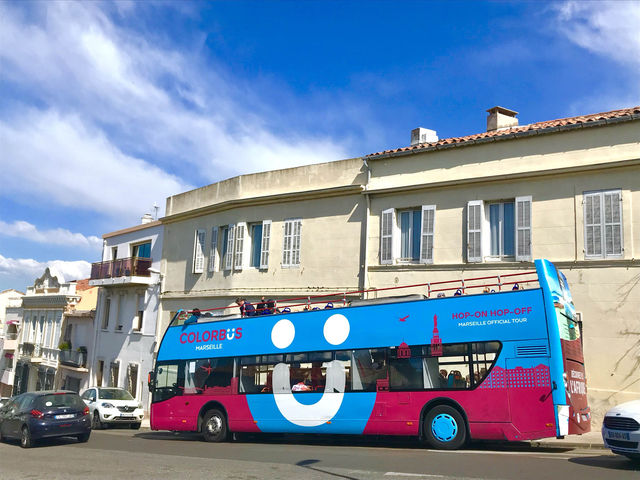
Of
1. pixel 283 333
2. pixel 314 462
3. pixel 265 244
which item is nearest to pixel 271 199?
pixel 265 244

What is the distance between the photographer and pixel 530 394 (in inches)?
420

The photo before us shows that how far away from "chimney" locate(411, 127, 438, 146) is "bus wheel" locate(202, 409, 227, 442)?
1222cm

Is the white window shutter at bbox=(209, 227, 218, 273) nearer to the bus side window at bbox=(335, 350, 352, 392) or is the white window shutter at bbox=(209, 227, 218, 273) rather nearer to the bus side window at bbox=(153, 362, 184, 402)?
the bus side window at bbox=(153, 362, 184, 402)

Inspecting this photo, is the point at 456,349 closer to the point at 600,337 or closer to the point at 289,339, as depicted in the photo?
the point at 289,339

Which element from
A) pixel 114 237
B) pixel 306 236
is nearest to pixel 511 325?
pixel 306 236

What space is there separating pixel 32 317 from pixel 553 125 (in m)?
35.4

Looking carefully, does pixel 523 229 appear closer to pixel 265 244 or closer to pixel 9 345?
pixel 265 244

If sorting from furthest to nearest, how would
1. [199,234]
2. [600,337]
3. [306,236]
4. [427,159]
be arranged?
[199,234] < [306,236] < [427,159] < [600,337]

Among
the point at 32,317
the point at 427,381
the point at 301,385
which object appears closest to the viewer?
the point at 427,381

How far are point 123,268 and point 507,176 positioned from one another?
1914cm

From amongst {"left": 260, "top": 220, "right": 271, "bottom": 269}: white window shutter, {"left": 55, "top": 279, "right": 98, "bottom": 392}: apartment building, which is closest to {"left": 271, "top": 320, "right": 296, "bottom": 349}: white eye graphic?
{"left": 260, "top": 220, "right": 271, "bottom": 269}: white window shutter

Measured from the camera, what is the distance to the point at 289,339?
552 inches

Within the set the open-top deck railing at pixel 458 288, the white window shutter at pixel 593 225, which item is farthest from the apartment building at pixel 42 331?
the white window shutter at pixel 593 225

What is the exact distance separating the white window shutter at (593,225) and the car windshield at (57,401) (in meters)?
14.0
